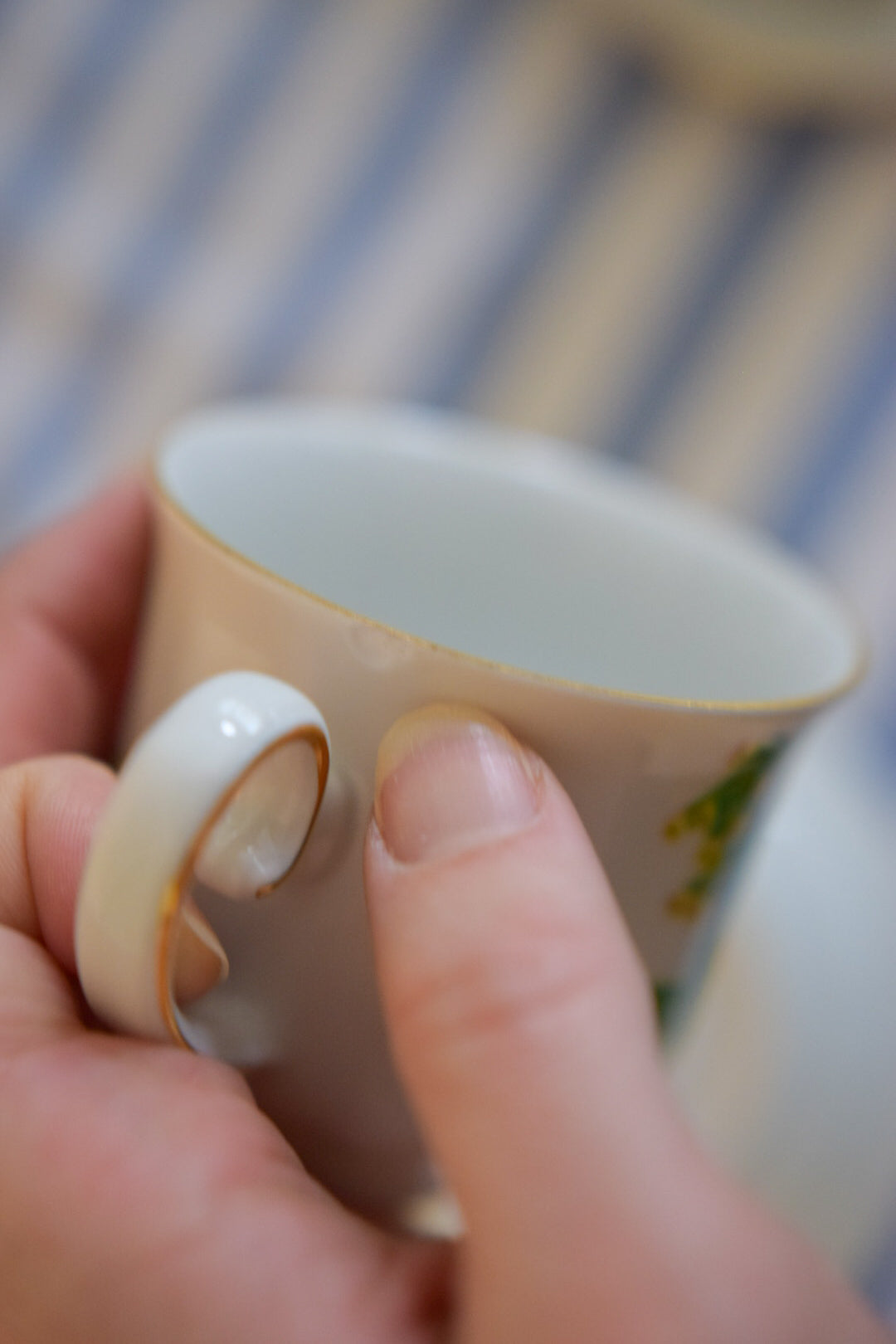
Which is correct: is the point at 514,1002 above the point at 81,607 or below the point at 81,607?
above

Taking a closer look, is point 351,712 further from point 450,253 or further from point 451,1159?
point 450,253

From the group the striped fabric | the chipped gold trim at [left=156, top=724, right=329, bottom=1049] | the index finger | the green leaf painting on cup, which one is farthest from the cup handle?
the striped fabric

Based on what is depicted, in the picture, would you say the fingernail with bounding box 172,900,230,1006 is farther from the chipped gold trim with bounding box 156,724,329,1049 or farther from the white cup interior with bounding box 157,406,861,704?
the white cup interior with bounding box 157,406,861,704

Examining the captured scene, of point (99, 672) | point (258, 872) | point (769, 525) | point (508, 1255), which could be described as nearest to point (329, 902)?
point (258, 872)

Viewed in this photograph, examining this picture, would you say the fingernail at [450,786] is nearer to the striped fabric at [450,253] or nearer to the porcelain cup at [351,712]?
the porcelain cup at [351,712]

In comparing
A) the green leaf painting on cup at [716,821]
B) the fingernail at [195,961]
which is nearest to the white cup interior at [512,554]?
the green leaf painting on cup at [716,821]

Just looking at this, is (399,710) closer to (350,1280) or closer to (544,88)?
(350,1280)

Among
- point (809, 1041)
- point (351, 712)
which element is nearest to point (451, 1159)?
point (351, 712)

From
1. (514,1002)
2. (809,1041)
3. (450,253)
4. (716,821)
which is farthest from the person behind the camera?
(450,253)

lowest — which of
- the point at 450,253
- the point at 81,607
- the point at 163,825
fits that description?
the point at 81,607
